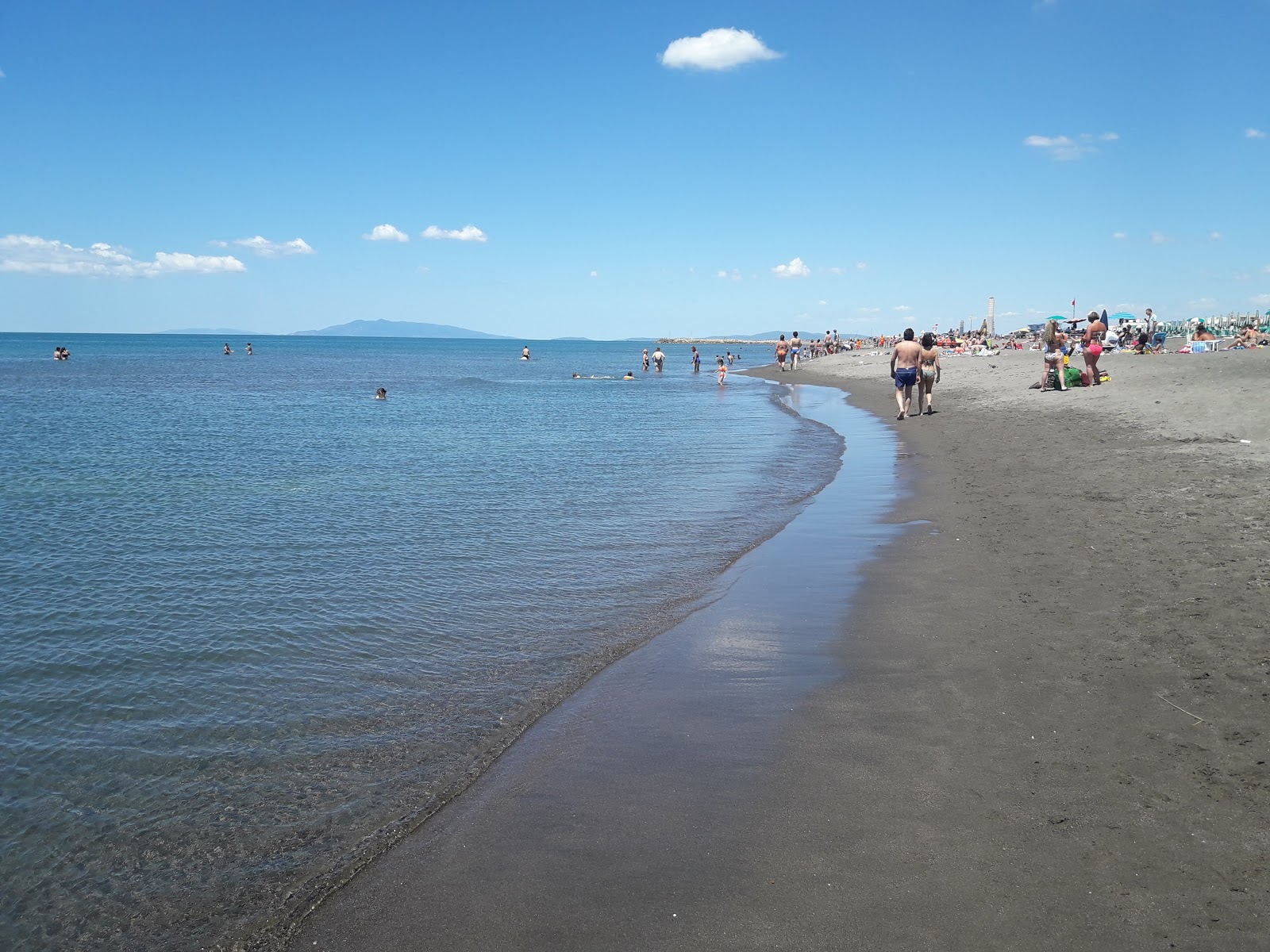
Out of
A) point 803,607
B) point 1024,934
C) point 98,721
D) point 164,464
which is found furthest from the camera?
point 164,464

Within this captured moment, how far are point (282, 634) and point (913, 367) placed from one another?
69.5 feet

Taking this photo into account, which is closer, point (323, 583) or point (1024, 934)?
point (1024, 934)

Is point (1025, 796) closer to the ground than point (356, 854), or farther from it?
farther from it

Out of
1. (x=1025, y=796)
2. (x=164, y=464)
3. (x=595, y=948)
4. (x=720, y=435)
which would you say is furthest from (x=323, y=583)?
(x=720, y=435)

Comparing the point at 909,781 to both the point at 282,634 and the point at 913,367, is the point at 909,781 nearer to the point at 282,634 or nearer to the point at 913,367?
the point at 282,634

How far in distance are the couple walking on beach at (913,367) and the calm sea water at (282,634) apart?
4.28 m

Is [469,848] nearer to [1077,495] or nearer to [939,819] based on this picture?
[939,819]

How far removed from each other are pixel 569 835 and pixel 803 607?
14.4ft

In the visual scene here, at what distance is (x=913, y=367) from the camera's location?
2511 cm

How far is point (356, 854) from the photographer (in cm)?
454

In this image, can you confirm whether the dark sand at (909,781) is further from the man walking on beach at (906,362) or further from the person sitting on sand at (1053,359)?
the person sitting on sand at (1053,359)

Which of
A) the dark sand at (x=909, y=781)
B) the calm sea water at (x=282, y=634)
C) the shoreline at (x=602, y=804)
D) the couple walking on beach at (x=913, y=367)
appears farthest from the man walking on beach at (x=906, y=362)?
the shoreline at (x=602, y=804)

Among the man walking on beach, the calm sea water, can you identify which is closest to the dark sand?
the calm sea water

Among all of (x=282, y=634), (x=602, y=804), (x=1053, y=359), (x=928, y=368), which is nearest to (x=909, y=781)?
(x=602, y=804)
